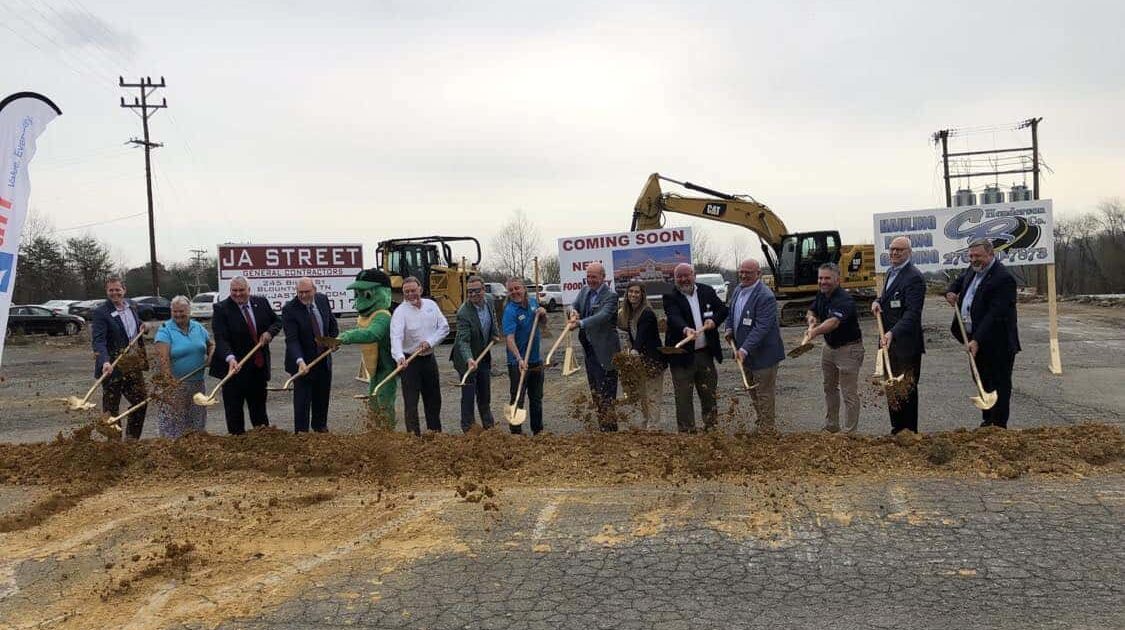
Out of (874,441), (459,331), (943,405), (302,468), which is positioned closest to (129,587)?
(302,468)

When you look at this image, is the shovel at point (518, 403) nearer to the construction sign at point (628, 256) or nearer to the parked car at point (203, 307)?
the construction sign at point (628, 256)

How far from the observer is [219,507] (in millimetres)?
5469

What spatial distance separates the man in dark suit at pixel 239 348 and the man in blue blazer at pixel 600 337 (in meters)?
3.03

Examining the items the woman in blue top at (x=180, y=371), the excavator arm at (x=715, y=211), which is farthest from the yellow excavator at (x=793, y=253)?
the woman in blue top at (x=180, y=371)

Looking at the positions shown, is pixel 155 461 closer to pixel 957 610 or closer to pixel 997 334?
pixel 957 610

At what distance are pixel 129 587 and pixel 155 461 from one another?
8.38ft

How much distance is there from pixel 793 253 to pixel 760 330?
56.5 ft

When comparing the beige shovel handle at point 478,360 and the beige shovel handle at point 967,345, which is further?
the beige shovel handle at point 478,360

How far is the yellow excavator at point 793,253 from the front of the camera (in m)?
23.3

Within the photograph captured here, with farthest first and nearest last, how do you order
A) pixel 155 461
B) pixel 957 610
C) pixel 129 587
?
pixel 155 461
pixel 129 587
pixel 957 610

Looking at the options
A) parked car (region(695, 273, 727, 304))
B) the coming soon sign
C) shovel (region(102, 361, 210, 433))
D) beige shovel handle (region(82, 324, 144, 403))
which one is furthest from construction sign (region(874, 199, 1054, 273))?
parked car (region(695, 273, 727, 304))

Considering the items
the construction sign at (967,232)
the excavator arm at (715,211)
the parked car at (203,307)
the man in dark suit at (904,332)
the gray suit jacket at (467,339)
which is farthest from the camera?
the parked car at (203,307)

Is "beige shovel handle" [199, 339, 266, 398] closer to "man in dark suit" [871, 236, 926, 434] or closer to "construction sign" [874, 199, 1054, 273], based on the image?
"man in dark suit" [871, 236, 926, 434]

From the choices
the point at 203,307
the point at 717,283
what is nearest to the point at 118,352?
the point at 717,283
